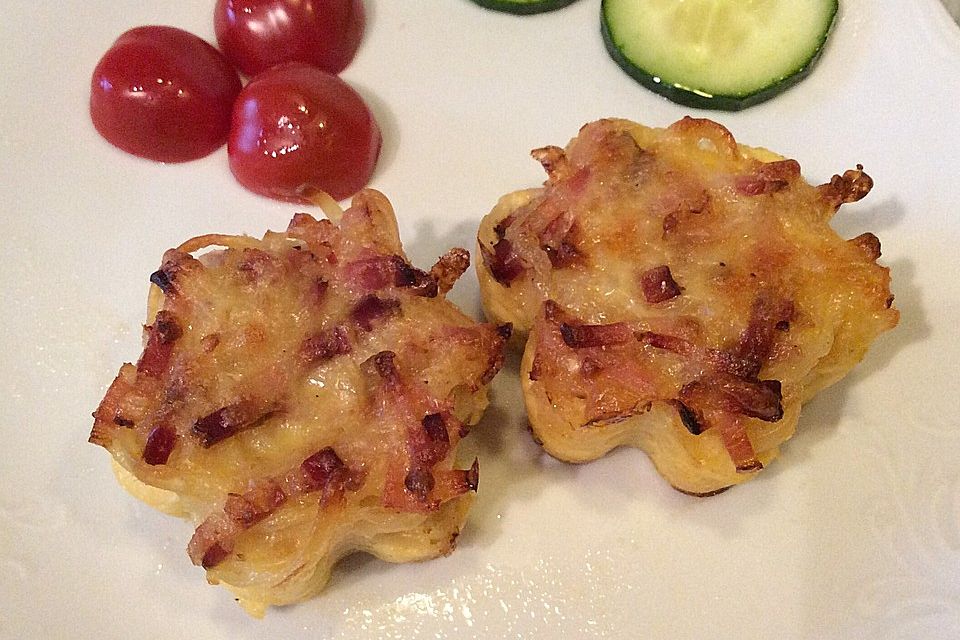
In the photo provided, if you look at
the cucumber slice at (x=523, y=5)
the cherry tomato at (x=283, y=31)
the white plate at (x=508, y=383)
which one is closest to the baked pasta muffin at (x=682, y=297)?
the white plate at (x=508, y=383)

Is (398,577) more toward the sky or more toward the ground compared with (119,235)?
more toward the ground

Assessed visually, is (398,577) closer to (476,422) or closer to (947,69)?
(476,422)

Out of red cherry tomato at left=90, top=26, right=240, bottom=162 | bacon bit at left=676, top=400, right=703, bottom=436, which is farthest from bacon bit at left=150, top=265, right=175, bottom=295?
bacon bit at left=676, top=400, right=703, bottom=436

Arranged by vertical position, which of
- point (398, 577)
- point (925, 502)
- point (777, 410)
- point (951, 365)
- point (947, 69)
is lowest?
→ point (398, 577)

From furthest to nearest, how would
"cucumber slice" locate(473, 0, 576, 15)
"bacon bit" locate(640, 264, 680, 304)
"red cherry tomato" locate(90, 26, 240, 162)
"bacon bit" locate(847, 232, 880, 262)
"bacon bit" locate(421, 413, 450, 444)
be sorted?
"cucumber slice" locate(473, 0, 576, 15) → "red cherry tomato" locate(90, 26, 240, 162) → "bacon bit" locate(847, 232, 880, 262) → "bacon bit" locate(640, 264, 680, 304) → "bacon bit" locate(421, 413, 450, 444)

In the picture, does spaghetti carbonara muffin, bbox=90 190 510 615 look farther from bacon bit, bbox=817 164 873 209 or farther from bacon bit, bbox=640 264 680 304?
bacon bit, bbox=817 164 873 209

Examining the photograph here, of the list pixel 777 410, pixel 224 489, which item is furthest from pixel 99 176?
pixel 777 410
